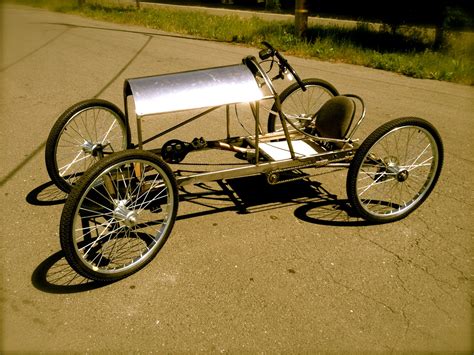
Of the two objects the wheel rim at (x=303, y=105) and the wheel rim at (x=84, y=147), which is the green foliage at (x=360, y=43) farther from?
the wheel rim at (x=84, y=147)

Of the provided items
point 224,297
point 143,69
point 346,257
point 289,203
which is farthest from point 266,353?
point 143,69

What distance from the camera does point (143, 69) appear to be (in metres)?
7.89

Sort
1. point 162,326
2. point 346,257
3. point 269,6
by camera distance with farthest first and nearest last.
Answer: point 269,6, point 346,257, point 162,326

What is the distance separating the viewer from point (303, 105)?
5453 millimetres

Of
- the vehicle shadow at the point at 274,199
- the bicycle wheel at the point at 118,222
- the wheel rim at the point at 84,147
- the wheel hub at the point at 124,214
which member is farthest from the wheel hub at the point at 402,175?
the wheel rim at the point at 84,147

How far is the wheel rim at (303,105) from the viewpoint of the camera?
4.05 metres

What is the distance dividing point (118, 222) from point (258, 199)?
1.27 m

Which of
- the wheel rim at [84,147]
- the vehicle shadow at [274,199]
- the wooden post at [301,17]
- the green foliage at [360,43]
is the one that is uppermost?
the wooden post at [301,17]

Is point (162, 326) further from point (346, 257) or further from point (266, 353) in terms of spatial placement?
point (346, 257)

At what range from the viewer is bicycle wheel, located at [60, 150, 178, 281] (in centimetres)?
243

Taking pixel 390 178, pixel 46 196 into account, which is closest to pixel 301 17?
pixel 390 178

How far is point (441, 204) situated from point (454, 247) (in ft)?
Result: 2.07

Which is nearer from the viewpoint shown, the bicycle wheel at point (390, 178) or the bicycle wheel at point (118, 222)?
the bicycle wheel at point (118, 222)

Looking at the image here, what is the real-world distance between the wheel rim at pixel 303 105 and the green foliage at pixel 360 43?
121 inches
